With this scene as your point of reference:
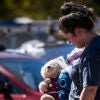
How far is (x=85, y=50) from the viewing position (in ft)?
16.0

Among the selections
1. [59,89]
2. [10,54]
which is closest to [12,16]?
[10,54]

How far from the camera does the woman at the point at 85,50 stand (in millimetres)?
4797

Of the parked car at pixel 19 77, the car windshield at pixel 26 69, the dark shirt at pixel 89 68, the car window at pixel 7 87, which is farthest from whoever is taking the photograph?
the car windshield at pixel 26 69

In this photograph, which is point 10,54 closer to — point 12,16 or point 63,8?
point 63,8

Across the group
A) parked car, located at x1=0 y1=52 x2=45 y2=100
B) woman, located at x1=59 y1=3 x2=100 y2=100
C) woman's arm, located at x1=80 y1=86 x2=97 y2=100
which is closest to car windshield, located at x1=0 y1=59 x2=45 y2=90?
parked car, located at x1=0 y1=52 x2=45 y2=100

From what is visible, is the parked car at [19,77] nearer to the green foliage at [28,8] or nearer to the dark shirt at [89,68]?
the dark shirt at [89,68]

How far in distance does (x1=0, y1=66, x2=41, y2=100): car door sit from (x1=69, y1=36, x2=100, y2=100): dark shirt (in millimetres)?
3254

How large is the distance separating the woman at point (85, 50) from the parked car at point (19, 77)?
Answer: 320 centimetres

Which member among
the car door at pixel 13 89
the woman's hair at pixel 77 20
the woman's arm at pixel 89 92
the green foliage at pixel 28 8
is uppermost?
the woman's hair at pixel 77 20

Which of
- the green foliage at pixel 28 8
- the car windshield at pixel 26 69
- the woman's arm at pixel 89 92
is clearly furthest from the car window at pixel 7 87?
the green foliage at pixel 28 8

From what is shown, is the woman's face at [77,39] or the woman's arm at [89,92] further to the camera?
the woman's face at [77,39]

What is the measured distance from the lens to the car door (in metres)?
8.16

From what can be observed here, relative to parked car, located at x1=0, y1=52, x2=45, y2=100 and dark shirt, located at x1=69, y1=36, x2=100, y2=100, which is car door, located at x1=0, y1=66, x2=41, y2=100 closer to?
parked car, located at x1=0, y1=52, x2=45, y2=100

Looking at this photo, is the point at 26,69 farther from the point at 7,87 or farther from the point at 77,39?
the point at 77,39
